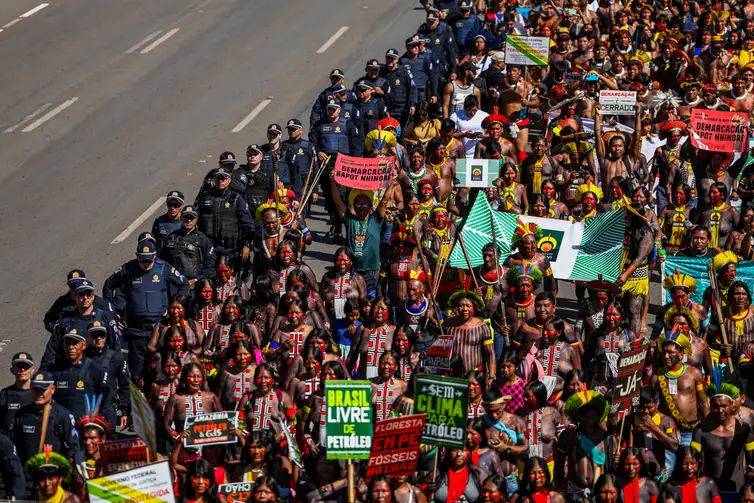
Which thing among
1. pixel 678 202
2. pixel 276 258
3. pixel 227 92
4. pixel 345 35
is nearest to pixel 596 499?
pixel 276 258

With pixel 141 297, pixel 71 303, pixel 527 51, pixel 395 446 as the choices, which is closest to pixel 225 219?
pixel 141 297

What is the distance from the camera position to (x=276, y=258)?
2008 centimetres

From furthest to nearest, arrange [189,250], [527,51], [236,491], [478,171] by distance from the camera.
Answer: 1. [527,51]
2. [478,171]
3. [189,250]
4. [236,491]

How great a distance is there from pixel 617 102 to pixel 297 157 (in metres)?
4.83

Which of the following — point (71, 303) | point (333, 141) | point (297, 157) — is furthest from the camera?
point (333, 141)

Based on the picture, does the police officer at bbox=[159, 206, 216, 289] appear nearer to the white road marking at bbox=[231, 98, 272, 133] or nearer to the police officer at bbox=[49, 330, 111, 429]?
the police officer at bbox=[49, 330, 111, 429]

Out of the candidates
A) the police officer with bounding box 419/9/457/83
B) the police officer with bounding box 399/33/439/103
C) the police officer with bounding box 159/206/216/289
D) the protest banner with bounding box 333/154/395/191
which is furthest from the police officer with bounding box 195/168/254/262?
the police officer with bounding box 419/9/457/83

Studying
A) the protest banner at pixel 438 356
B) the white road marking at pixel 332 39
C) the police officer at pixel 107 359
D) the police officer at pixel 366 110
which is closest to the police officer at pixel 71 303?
the police officer at pixel 107 359

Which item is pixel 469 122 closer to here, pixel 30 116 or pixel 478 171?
pixel 478 171

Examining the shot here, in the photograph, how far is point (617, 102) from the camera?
24.1 meters

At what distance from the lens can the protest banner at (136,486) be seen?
1369 cm

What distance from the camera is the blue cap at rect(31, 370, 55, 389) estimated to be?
15.9 meters

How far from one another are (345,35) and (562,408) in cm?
2230

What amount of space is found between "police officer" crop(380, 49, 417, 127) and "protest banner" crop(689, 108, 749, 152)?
580cm
